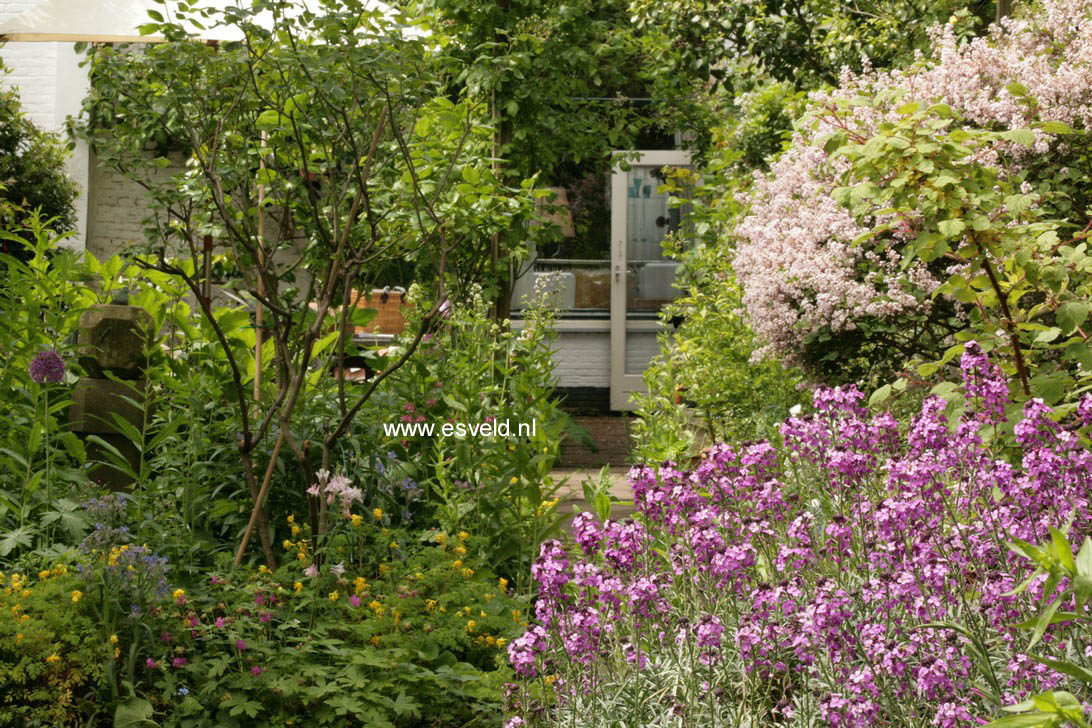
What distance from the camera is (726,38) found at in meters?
6.48

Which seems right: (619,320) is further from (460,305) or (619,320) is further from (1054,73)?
(1054,73)

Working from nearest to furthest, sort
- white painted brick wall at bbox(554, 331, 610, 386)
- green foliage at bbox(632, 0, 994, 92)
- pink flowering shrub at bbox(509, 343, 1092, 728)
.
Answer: pink flowering shrub at bbox(509, 343, 1092, 728), green foliage at bbox(632, 0, 994, 92), white painted brick wall at bbox(554, 331, 610, 386)

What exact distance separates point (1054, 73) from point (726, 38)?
2819mm

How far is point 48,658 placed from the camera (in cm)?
220

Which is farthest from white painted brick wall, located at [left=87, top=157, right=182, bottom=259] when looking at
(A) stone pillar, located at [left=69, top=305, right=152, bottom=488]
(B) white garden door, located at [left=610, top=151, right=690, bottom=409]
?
(A) stone pillar, located at [left=69, top=305, right=152, bottom=488]

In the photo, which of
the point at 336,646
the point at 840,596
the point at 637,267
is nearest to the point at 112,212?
the point at 637,267

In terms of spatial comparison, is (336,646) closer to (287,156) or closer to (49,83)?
(287,156)

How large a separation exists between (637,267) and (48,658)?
744 centimetres

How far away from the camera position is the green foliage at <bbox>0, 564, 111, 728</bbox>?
2197mm

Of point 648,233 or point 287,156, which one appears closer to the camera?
point 287,156

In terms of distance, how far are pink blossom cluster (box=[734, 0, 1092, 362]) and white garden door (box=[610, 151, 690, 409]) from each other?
4.64 m

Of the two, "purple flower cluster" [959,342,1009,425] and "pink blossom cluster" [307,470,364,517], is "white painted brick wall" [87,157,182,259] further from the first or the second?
"purple flower cluster" [959,342,1009,425]

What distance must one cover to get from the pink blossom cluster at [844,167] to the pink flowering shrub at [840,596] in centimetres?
163

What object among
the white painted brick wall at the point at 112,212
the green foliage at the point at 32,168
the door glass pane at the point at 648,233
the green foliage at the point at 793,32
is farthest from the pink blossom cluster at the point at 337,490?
the white painted brick wall at the point at 112,212
